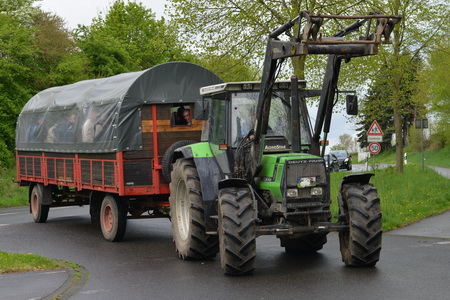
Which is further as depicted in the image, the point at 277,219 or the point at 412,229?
the point at 412,229

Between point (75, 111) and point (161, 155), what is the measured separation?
10.3 ft

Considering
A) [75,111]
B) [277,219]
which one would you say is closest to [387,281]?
[277,219]

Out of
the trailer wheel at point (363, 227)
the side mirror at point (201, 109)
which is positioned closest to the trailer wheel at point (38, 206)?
the side mirror at point (201, 109)

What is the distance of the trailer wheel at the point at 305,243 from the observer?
12.1 m

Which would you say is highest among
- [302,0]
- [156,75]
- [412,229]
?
[302,0]

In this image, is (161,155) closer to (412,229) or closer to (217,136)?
(217,136)

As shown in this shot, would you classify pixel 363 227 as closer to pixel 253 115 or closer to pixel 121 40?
pixel 253 115

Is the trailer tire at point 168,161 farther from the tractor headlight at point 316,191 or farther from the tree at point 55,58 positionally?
the tree at point 55,58

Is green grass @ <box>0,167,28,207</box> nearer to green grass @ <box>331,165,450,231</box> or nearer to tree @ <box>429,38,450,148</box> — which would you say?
green grass @ <box>331,165,450,231</box>

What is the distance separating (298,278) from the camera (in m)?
10.0

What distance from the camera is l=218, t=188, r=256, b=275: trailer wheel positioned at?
Result: 10.1 m

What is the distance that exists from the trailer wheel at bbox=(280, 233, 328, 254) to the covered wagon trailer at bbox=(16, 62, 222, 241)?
9.35 feet

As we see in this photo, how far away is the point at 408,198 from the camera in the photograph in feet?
64.2

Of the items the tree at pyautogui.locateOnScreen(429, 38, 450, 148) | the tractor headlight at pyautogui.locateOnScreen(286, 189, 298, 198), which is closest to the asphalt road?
the tractor headlight at pyautogui.locateOnScreen(286, 189, 298, 198)
